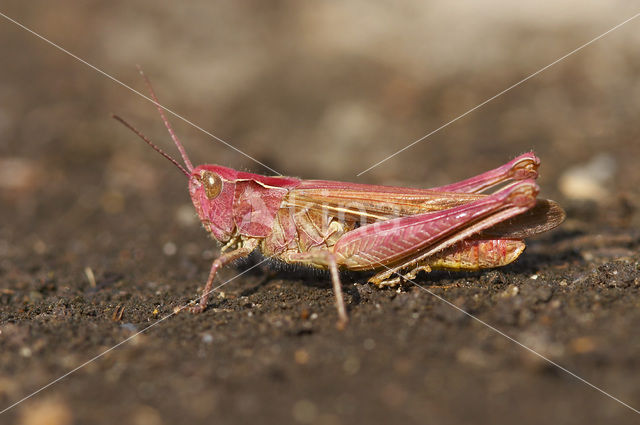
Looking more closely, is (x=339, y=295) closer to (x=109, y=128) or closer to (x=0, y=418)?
(x=0, y=418)

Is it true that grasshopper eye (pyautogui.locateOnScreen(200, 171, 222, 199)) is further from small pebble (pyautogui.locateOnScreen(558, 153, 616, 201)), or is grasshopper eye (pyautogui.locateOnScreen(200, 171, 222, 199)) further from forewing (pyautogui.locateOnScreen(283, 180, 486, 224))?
small pebble (pyautogui.locateOnScreen(558, 153, 616, 201))

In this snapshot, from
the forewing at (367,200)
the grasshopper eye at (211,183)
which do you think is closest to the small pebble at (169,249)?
the grasshopper eye at (211,183)

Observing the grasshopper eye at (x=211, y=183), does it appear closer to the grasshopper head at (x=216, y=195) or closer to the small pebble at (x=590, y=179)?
the grasshopper head at (x=216, y=195)

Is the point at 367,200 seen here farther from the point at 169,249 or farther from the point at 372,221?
the point at 169,249

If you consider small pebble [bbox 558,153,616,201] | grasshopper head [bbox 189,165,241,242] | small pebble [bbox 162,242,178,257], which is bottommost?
small pebble [bbox 558,153,616,201]

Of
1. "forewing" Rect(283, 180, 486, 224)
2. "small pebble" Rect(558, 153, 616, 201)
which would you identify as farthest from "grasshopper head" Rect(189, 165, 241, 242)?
"small pebble" Rect(558, 153, 616, 201)

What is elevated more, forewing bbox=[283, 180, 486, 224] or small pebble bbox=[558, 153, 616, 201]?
forewing bbox=[283, 180, 486, 224]
